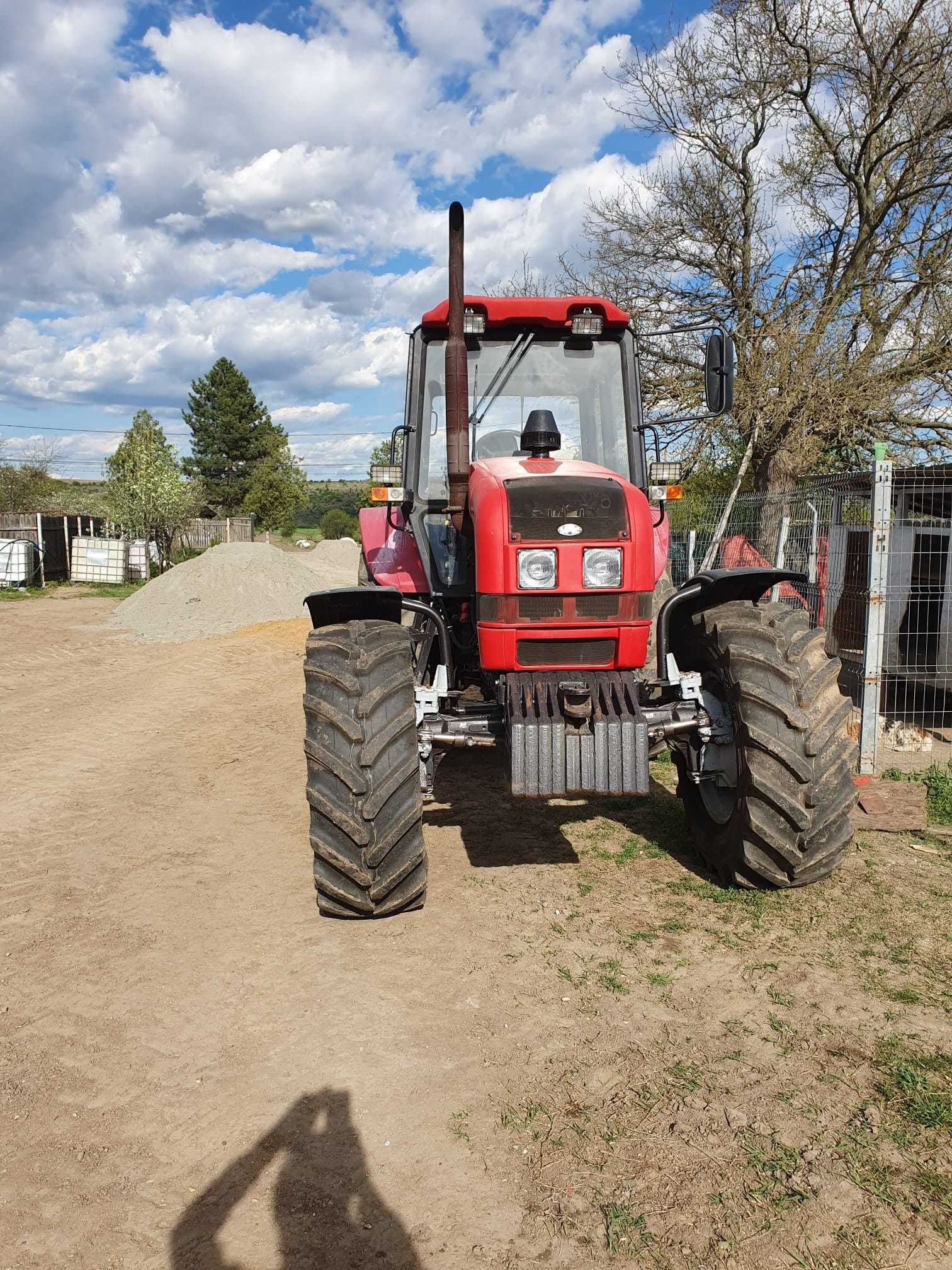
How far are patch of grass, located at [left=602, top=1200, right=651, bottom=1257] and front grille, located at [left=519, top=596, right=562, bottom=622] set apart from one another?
2.14m

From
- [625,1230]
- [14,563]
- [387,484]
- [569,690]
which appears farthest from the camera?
[14,563]

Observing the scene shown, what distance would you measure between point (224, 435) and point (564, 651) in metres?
62.8

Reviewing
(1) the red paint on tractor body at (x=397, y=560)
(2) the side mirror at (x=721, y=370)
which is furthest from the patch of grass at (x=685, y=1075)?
(2) the side mirror at (x=721, y=370)

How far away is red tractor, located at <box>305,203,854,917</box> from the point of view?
3.64 m

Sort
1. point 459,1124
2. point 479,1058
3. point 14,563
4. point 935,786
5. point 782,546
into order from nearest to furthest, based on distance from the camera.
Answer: point 459,1124, point 479,1058, point 935,786, point 782,546, point 14,563

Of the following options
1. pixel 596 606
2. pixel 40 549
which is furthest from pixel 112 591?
pixel 596 606

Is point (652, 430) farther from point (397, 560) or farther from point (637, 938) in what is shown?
point (637, 938)

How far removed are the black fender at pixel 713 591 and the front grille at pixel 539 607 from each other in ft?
2.11

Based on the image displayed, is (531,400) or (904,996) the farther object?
(531,400)

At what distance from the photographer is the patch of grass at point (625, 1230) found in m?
2.19

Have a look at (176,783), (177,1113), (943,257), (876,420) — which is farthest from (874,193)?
(177,1113)

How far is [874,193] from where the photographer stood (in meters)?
13.1

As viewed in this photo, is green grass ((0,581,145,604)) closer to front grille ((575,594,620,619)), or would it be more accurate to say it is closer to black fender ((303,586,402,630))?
black fender ((303,586,402,630))

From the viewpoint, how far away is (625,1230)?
2242 mm
